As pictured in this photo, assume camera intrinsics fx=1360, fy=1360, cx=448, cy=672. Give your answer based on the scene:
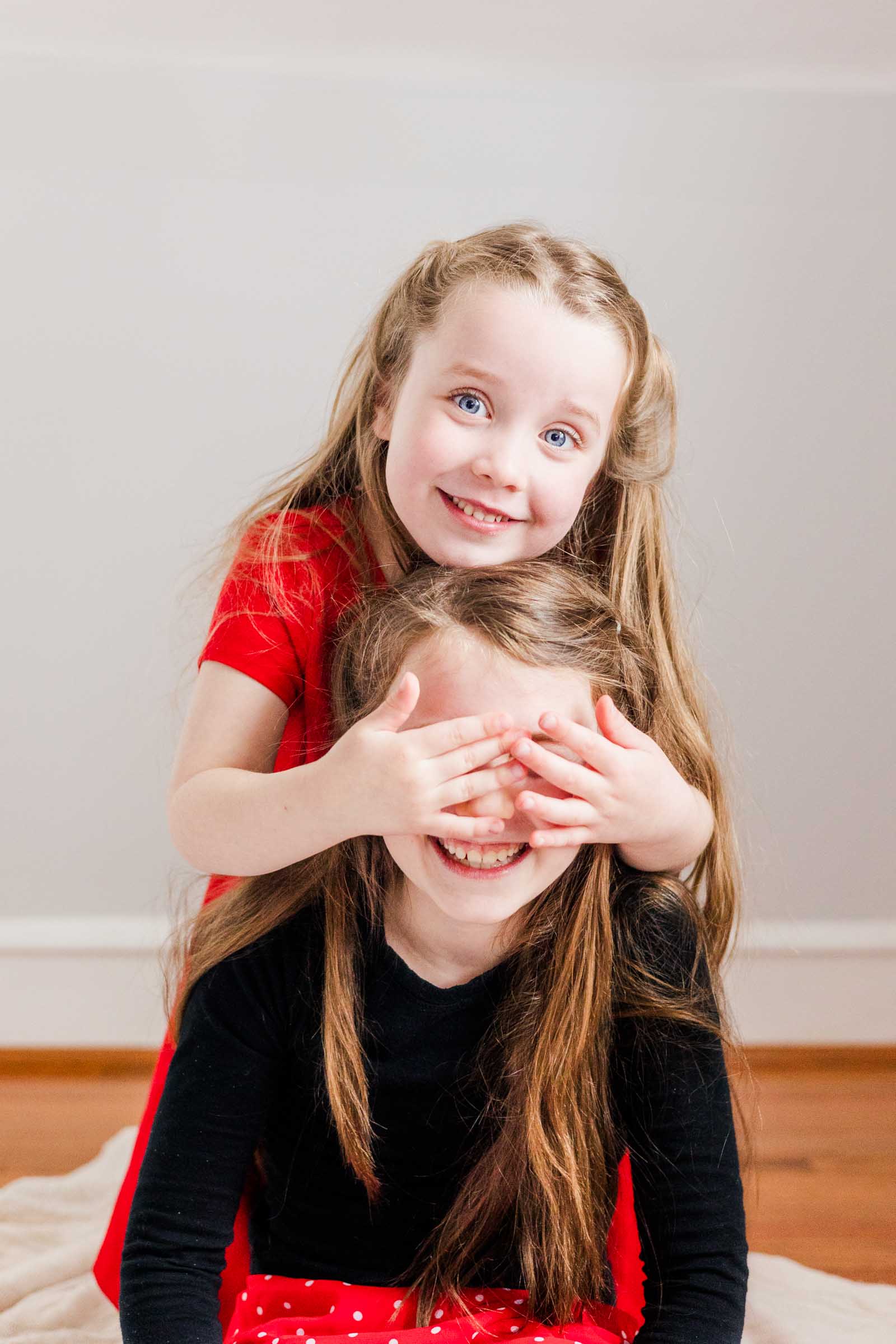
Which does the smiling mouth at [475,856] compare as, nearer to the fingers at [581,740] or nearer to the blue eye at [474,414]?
the fingers at [581,740]

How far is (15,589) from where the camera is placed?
1987mm

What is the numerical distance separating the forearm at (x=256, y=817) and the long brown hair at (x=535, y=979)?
0.07 meters

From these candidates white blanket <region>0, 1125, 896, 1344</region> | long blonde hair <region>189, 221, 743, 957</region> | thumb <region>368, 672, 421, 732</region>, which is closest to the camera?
thumb <region>368, 672, 421, 732</region>

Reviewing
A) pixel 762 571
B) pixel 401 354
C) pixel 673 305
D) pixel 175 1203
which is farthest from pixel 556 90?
pixel 175 1203

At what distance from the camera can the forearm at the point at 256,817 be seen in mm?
918

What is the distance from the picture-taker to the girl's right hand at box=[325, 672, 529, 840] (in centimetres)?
87

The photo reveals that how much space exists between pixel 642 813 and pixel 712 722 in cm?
106

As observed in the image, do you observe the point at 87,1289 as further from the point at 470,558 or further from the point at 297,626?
the point at 470,558

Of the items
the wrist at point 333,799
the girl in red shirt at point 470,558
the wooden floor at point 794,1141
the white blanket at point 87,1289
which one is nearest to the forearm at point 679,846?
the girl in red shirt at point 470,558

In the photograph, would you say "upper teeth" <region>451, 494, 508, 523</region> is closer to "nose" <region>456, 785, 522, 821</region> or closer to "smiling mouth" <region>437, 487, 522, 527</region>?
"smiling mouth" <region>437, 487, 522, 527</region>

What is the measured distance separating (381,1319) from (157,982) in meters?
1.18

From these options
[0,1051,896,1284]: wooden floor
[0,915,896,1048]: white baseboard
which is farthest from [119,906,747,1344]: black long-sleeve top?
[0,915,896,1048]: white baseboard

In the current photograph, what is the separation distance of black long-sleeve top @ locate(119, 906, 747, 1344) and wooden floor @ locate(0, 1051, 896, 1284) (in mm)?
766

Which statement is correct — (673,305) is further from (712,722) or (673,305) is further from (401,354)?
(401,354)
